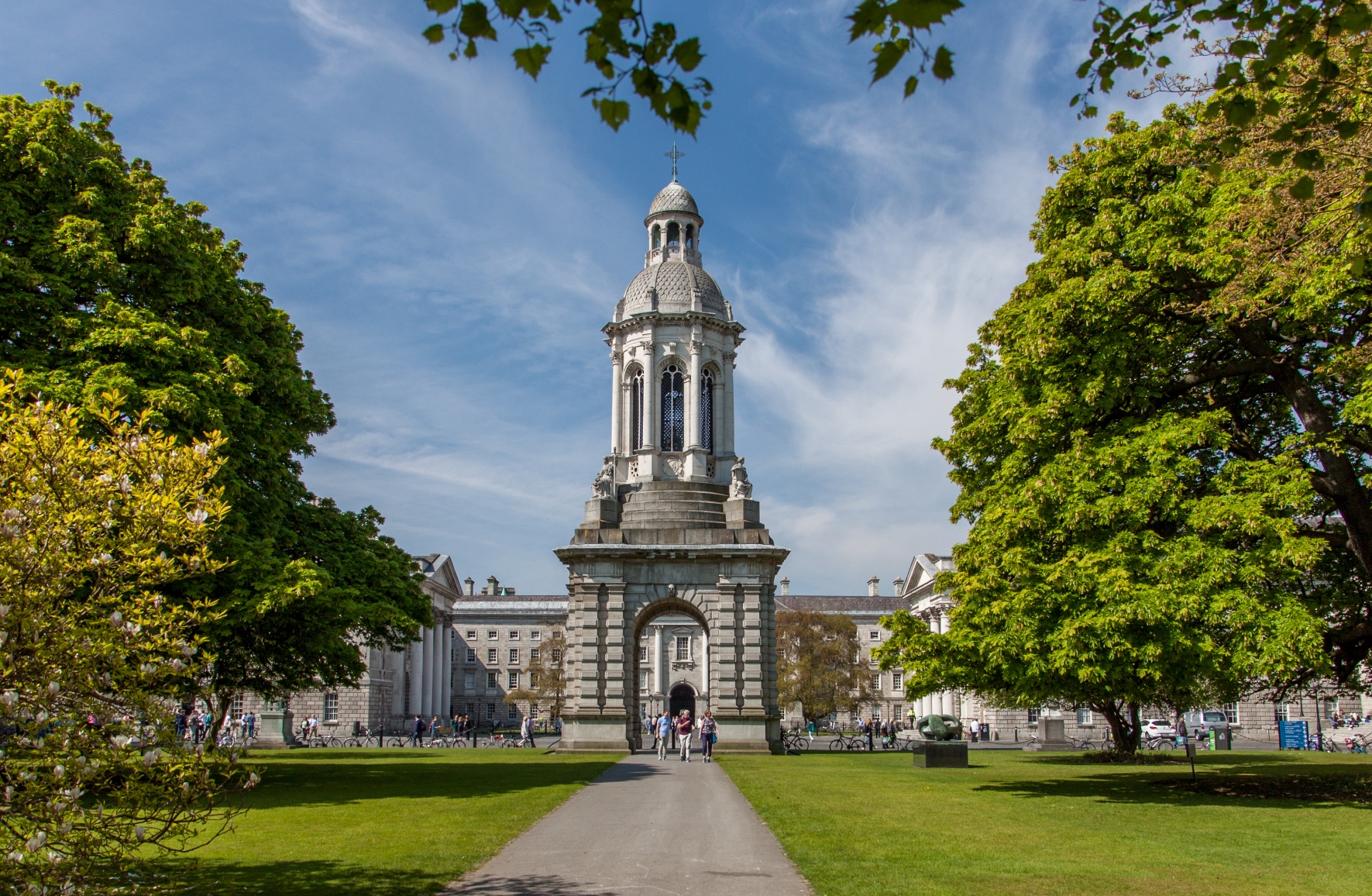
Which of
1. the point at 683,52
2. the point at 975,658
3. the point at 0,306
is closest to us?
the point at 683,52

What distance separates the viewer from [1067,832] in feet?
49.2

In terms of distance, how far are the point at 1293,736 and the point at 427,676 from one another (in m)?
63.3

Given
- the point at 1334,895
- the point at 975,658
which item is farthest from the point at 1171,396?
the point at 1334,895

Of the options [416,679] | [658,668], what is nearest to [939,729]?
[658,668]

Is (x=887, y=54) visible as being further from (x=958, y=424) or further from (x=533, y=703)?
(x=533, y=703)

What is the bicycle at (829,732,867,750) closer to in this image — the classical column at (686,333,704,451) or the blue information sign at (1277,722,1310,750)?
the classical column at (686,333,704,451)

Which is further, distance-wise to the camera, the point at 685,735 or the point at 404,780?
the point at 685,735

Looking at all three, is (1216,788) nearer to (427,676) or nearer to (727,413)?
(727,413)

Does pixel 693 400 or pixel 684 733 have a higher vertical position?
pixel 693 400

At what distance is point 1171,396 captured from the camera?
2111cm

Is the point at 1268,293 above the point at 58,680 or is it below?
above

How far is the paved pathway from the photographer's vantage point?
10.6 metres

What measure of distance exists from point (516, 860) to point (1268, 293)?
14342 millimetres

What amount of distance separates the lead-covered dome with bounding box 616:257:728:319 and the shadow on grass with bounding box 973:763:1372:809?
76.6 ft
